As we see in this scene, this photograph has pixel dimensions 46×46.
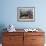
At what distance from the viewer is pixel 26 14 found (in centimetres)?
456

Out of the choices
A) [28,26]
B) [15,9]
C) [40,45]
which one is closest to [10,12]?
[15,9]

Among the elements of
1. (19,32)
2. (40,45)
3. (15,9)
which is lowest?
(40,45)

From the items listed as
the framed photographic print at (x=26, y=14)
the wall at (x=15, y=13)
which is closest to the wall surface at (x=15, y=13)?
the wall at (x=15, y=13)

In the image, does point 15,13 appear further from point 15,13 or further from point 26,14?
point 26,14

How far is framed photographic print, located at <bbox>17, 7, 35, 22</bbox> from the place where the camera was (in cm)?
453

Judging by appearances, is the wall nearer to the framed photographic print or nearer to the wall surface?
the wall surface

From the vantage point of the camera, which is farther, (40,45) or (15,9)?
(15,9)

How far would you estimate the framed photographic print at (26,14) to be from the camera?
453 cm

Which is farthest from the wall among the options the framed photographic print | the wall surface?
the framed photographic print

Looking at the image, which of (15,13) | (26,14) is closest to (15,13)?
(15,13)

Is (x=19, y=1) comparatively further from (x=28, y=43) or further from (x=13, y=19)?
(x=28, y=43)

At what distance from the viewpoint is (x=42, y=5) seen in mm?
4531

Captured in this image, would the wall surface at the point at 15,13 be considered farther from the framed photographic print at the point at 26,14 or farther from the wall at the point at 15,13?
the framed photographic print at the point at 26,14

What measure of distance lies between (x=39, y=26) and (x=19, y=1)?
3.57 ft
